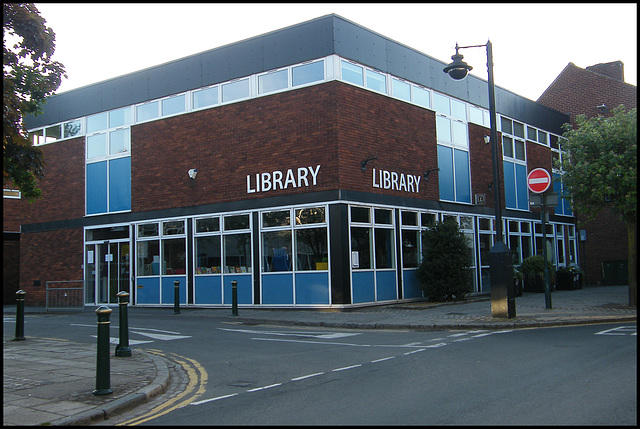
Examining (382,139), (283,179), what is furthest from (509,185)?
(283,179)

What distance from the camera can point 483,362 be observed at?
888 centimetres

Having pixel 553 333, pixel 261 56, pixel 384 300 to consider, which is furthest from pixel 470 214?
pixel 553 333

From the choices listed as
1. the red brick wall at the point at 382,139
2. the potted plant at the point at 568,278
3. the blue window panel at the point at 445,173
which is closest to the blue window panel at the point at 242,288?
the red brick wall at the point at 382,139

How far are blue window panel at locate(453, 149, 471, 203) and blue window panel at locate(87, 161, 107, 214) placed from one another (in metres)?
14.9

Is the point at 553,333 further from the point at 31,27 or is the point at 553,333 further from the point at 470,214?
the point at 470,214

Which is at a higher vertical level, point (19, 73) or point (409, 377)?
point (19, 73)

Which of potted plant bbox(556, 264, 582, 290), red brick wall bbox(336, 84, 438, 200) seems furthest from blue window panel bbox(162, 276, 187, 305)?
potted plant bbox(556, 264, 582, 290)

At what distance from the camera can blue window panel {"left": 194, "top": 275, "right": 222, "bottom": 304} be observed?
21.3 metres

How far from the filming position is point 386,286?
66.2 feet

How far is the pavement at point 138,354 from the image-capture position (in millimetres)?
7037

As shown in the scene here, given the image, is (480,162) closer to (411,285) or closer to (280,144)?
(411,285)

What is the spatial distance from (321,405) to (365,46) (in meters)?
15.7

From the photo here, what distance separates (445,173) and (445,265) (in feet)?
16.7

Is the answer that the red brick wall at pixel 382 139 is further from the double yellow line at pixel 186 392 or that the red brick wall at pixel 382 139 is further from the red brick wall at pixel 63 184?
the red brick wall at pixel 63 184
